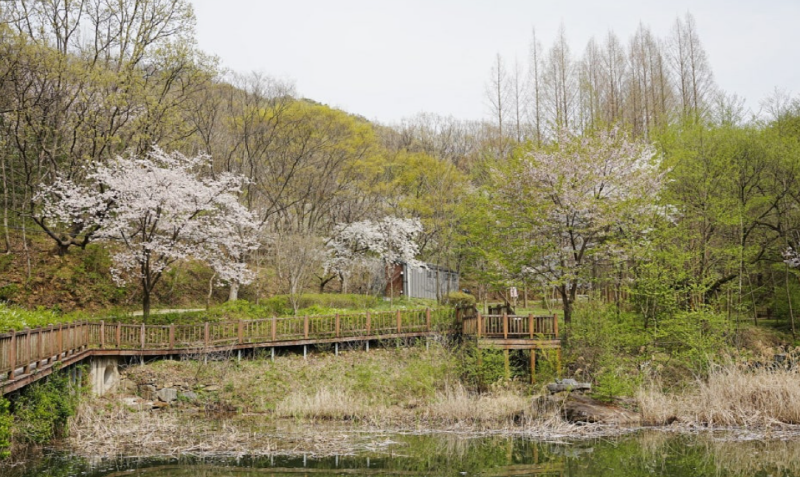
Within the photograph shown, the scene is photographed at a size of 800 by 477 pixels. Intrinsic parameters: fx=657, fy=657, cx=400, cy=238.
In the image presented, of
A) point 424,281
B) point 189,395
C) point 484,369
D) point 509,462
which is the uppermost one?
point 424,281

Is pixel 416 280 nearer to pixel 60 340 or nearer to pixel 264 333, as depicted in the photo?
pixel 264 333

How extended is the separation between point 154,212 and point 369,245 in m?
15.4

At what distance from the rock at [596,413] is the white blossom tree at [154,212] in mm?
14442

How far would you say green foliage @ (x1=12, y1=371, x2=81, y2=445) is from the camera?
46.1 ft

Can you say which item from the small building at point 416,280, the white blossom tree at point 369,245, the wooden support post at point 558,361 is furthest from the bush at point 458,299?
the white blossom tree at point 369,245

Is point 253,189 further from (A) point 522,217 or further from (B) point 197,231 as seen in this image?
(A) point 522,217

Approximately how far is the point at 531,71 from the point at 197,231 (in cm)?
2363

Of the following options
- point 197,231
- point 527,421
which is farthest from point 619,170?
point 197,231

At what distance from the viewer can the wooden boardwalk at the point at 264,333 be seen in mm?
18094

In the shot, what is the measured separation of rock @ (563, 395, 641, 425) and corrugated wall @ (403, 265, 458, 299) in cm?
1822

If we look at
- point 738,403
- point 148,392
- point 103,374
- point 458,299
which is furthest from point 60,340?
point 738,403

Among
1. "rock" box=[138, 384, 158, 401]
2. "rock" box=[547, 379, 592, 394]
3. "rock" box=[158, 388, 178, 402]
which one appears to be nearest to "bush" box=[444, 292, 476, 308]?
"rock" box=[547, 379, 592, 394]

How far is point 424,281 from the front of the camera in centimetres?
3825

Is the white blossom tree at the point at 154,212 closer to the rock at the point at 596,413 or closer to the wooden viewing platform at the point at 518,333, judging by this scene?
the wooden viewing platform at the point at 518,333
